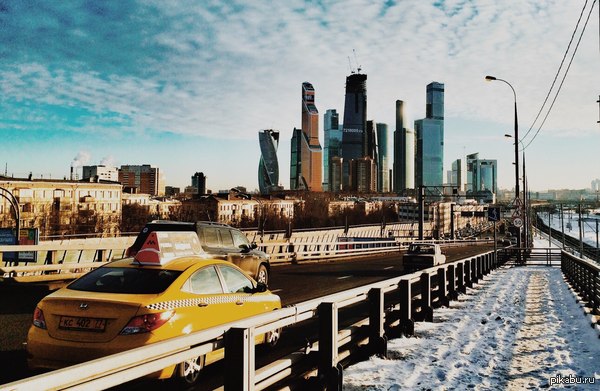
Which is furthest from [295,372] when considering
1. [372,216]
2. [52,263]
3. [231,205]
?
[372,216]

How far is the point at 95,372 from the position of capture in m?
3.44

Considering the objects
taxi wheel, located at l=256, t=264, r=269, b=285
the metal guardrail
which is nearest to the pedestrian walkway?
the metal guardrail

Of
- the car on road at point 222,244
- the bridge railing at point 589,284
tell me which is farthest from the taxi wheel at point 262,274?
the bridge railing at point 589,284

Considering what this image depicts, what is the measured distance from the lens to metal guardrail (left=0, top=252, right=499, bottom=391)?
351 cm

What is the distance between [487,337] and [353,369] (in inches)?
138

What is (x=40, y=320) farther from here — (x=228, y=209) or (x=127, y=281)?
(x=228, y=209)

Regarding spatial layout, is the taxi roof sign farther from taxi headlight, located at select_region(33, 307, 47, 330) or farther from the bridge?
the bridge

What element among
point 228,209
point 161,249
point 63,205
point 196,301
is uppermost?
point 63,205

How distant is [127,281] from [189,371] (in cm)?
142

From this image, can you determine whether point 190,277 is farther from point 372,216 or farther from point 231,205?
point 372,216

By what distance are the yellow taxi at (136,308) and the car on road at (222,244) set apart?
20.8 feet

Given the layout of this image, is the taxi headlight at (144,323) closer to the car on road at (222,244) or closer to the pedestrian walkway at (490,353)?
the pedestrian walkway at (490,353)

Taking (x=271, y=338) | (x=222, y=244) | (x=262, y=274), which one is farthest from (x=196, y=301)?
(x=262, y=274)

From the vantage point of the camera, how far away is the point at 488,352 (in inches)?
331
